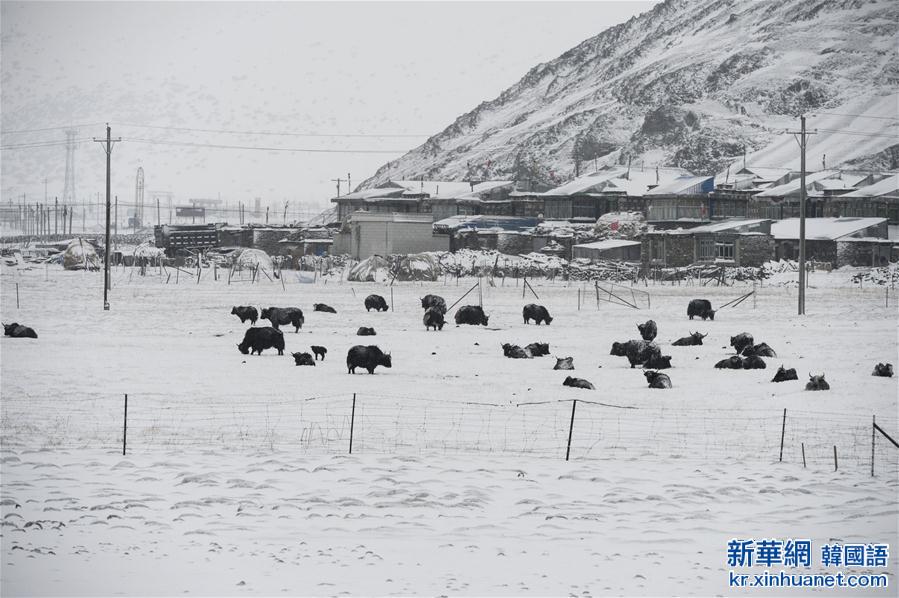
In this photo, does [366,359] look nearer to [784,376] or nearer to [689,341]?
[784,376]

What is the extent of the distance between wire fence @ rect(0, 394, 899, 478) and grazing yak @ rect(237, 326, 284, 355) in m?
8.41

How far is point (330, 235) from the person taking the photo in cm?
12244

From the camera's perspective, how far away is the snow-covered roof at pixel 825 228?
315 ft

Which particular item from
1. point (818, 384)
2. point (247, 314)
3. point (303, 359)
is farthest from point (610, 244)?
point (818, 384)

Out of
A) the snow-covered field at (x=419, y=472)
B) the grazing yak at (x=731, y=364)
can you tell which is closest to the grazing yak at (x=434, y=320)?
the snow-covered field at (x=419, y=472)

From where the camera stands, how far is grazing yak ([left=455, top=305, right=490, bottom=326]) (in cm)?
4194

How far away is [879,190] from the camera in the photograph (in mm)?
114812

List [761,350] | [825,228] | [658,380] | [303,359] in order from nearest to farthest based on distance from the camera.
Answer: [658,380] → [303,359] → [761,350] → [825,228]

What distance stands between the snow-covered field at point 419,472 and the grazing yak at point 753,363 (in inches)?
13.2

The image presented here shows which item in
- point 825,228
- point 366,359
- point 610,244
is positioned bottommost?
point 366,359

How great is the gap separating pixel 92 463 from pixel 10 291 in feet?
158

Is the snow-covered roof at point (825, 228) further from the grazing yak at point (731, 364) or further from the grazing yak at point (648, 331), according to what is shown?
the grazing yak at point (731, 364)

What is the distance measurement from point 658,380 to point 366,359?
680 cm

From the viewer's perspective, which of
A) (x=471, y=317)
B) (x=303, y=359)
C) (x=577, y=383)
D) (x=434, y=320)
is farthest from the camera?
(x=471, y=317)
